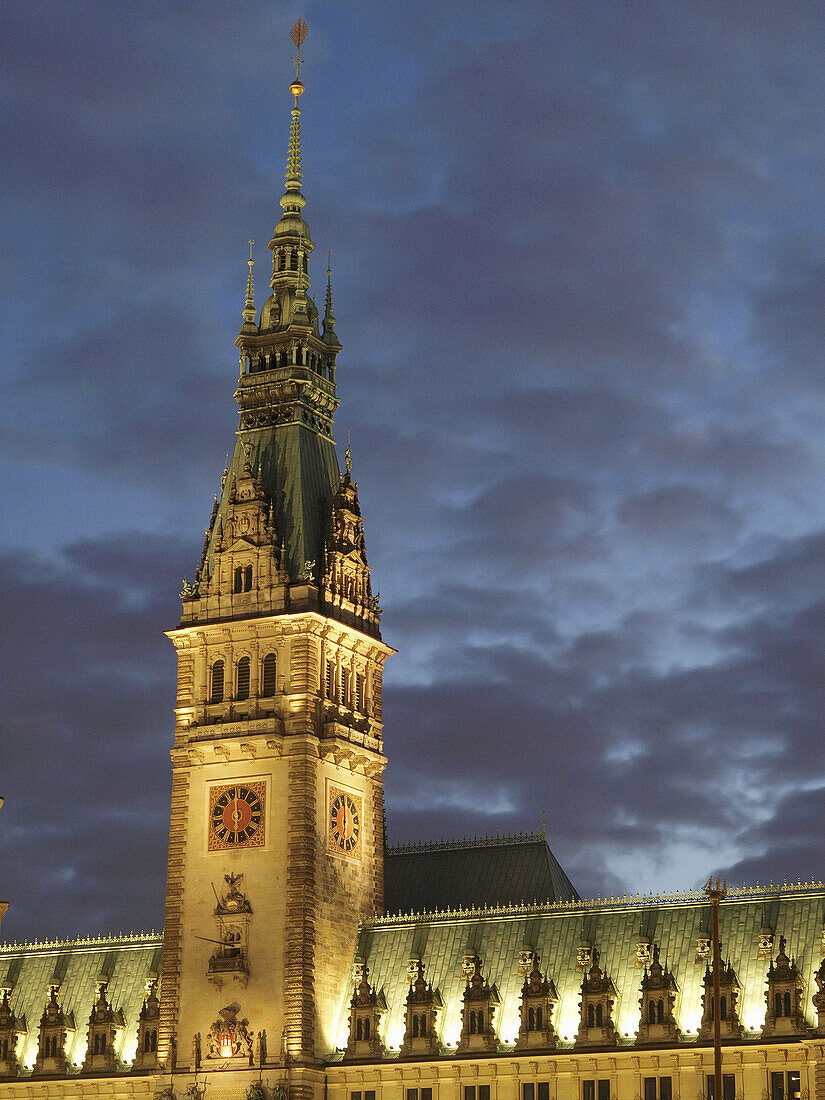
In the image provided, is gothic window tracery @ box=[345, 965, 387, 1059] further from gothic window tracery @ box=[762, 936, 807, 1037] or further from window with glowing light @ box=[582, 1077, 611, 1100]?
gothic window tracery @ box=[762, 936, 807, 1037]

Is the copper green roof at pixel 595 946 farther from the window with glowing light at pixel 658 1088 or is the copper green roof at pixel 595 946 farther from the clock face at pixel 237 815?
the clock face at pixel 237 815

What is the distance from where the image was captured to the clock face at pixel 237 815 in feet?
416

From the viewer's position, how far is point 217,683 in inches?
5192

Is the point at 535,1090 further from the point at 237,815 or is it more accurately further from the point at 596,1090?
the point at 237,815

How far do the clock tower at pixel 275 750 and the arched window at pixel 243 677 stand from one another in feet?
0.30

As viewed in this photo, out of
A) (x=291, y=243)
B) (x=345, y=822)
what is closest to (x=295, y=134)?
(x=291, y=243)

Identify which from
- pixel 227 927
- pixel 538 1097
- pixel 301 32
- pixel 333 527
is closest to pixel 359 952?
pixel 227 927

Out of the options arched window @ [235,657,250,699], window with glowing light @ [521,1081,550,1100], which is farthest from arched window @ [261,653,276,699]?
window with glowing light @ [521,1081,550,1100]

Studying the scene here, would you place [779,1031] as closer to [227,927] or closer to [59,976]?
[227,927]

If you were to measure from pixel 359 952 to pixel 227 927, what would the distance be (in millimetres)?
9052

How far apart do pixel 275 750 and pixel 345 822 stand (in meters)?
7.45

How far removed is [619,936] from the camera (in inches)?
4815

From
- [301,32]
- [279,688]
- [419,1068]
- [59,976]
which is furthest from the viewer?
[301,32]

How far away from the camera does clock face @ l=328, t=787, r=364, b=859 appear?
128625mm
